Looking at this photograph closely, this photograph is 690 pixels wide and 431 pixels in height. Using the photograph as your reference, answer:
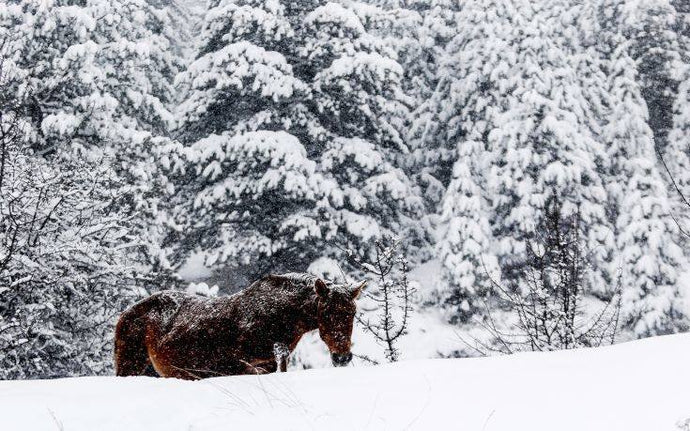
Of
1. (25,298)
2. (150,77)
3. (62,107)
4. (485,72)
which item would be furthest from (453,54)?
(25,298)

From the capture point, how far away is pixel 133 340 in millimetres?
5875

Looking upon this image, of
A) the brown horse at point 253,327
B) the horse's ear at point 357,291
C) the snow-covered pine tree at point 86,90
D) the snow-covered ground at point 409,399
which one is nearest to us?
the snow-covered ground at point 409,399

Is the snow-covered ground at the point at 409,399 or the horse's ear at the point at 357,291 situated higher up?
the horse's ear at the point at 357,291

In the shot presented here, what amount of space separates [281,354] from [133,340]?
207 centimetres

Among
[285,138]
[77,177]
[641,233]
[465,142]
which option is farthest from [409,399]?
[465,142]

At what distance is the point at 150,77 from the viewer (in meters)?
18.3

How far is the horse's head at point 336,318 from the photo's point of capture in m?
4.80

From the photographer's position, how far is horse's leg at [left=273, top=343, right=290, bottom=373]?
4714 mm

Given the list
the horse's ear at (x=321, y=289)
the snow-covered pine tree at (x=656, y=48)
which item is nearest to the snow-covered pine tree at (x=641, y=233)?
the snow-covered pine tree at (x=656, y=48)

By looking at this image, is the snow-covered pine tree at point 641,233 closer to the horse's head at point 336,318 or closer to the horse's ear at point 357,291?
the horse's ear at point 357,291

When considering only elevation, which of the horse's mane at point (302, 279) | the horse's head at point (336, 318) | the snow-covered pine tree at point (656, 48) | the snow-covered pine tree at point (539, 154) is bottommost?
the horse's head at point (336, 318)

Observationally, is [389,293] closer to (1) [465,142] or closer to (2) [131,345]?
(2) [131,345]

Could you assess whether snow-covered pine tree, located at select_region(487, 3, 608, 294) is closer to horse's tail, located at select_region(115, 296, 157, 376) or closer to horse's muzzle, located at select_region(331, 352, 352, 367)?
horse's muzzle, located at select_region(331, 352, 352, 367)

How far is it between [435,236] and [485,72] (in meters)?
5.74
